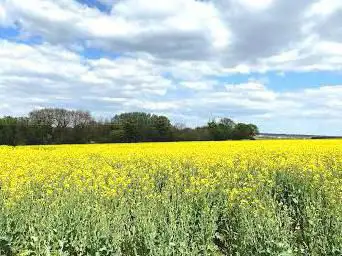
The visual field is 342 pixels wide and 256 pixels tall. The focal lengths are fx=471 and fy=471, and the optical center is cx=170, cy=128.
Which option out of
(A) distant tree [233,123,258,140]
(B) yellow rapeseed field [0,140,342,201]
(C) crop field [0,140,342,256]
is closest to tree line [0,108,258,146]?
(A) distant tree [233,123,258,140]

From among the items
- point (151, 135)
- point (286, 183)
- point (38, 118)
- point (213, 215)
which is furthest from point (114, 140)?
point (213, 215)

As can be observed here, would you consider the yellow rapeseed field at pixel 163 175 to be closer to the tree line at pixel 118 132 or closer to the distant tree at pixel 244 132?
the tree line at pixel 118 132

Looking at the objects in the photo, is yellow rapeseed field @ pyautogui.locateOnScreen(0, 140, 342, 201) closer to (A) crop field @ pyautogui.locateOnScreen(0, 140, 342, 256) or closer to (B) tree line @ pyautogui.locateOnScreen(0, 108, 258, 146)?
(A) crop field @ pyautogui.locateOnScreen(0, 140, 342, 256)

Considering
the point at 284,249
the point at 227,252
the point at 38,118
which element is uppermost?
the point at 38,118

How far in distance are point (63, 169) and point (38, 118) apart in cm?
5093

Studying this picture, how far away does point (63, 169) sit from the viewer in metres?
14.4

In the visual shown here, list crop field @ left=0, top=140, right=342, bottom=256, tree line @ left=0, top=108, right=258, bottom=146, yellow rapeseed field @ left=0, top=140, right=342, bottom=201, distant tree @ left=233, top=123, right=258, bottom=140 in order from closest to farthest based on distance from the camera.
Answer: crop field @ left=0, top=140, right=342, bottom=256, yellow rapeseed field @ left=0, top=140, right=342, bottom=201, tree line @ left=0, top=108, right=258, bottom=146, distant tree @ left=233, top=123, right=258, bottom=140

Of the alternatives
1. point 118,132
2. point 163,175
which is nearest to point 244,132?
point 118,132

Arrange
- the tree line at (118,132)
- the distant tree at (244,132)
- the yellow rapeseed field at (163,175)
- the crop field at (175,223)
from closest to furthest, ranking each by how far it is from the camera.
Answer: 1. the crop field at (175,223)
2. the yellow rapeseed field at (163,175)
3. the tree line at (118,132)
4. the distant tree at (244,132)

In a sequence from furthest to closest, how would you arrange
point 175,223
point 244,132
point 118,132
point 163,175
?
point 244,132
point 118,132
point 163,175
point 175,223

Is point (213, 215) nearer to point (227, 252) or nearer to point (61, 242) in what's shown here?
point (227, 252)

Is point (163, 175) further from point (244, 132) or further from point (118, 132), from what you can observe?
point (244, 132)

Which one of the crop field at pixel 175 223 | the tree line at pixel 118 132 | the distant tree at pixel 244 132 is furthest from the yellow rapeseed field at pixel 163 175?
the distant tree at pixel 244 132

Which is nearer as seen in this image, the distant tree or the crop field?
the crop field
